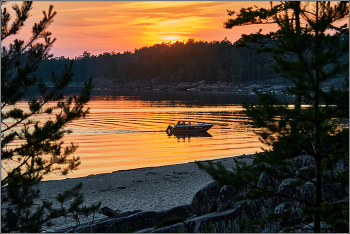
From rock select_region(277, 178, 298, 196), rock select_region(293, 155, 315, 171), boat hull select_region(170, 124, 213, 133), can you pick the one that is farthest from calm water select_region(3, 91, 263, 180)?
rock select_region(277, 178, 298, 196)

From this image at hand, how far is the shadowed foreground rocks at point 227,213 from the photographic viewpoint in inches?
363

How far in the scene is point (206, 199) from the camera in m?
11.9

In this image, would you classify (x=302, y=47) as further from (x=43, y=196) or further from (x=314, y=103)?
(x=43, y=196)

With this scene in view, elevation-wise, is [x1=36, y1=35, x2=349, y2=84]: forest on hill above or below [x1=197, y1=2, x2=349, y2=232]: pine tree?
above

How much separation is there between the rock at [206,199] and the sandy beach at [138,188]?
2410 mm

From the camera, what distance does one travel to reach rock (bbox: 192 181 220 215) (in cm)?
1173

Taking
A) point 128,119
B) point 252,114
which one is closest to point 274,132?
point 252,114

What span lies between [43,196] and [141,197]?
4.59m

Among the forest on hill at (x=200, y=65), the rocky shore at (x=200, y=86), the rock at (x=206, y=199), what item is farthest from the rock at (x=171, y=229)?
the forest on hill at (x=200, y=65)

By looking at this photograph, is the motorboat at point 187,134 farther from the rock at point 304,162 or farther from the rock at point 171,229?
the rock at point 171,229

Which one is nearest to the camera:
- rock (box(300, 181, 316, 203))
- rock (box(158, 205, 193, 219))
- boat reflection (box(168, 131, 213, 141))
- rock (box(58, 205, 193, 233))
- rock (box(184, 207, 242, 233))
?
rock (box(300, 181, 316, 203))

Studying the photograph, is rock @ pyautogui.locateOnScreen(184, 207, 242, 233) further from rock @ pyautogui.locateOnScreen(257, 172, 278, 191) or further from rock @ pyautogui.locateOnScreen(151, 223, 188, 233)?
rock @ pyautogui.locateOnScreen(257, 172, 278, 191)

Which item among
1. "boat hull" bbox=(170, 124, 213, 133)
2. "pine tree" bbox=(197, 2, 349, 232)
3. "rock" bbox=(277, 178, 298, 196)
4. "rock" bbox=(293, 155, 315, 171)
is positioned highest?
"pine tree" bbox=(197, 2, 349, 232)

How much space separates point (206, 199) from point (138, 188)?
7046mm
